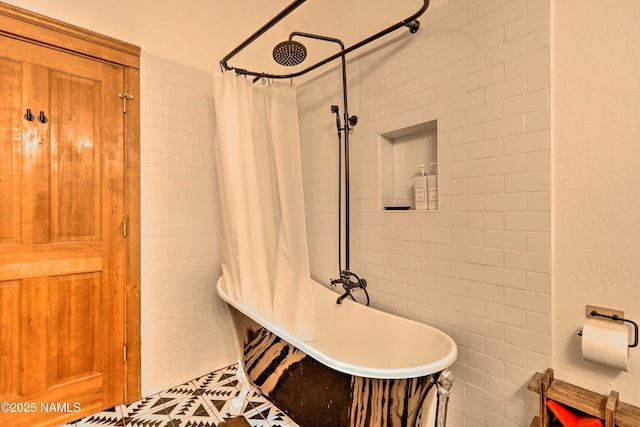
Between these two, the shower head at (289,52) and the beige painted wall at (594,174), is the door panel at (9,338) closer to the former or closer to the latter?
the shower head at (289,52)

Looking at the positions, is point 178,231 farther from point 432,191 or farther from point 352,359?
point 432,191

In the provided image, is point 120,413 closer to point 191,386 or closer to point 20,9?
point 191,386

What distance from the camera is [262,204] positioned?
1.83 metres

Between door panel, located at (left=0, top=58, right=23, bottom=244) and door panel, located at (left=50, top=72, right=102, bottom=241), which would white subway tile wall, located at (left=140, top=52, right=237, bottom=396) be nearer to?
door panel, located at (left=50, top=72, right=102, bottom=241)

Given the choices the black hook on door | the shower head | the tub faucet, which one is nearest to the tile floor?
the tub faucet

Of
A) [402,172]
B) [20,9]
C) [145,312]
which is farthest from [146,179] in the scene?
[402,172]

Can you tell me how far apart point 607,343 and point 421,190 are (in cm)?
96

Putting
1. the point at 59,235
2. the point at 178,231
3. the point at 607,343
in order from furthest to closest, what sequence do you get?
the point at 178,231 → the point at 59,235 → the point at 607,343

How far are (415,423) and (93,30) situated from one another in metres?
2.63

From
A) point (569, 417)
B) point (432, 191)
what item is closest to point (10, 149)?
point (432, 191)

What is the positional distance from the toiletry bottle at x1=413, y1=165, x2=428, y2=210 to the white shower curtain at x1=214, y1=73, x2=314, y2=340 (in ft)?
2.14

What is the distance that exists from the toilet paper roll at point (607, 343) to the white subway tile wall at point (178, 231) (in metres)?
2.17

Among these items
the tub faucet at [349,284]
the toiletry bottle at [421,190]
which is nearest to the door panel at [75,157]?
the tub faucet at [349,284]

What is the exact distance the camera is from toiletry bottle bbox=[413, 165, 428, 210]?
1695 millimetres
